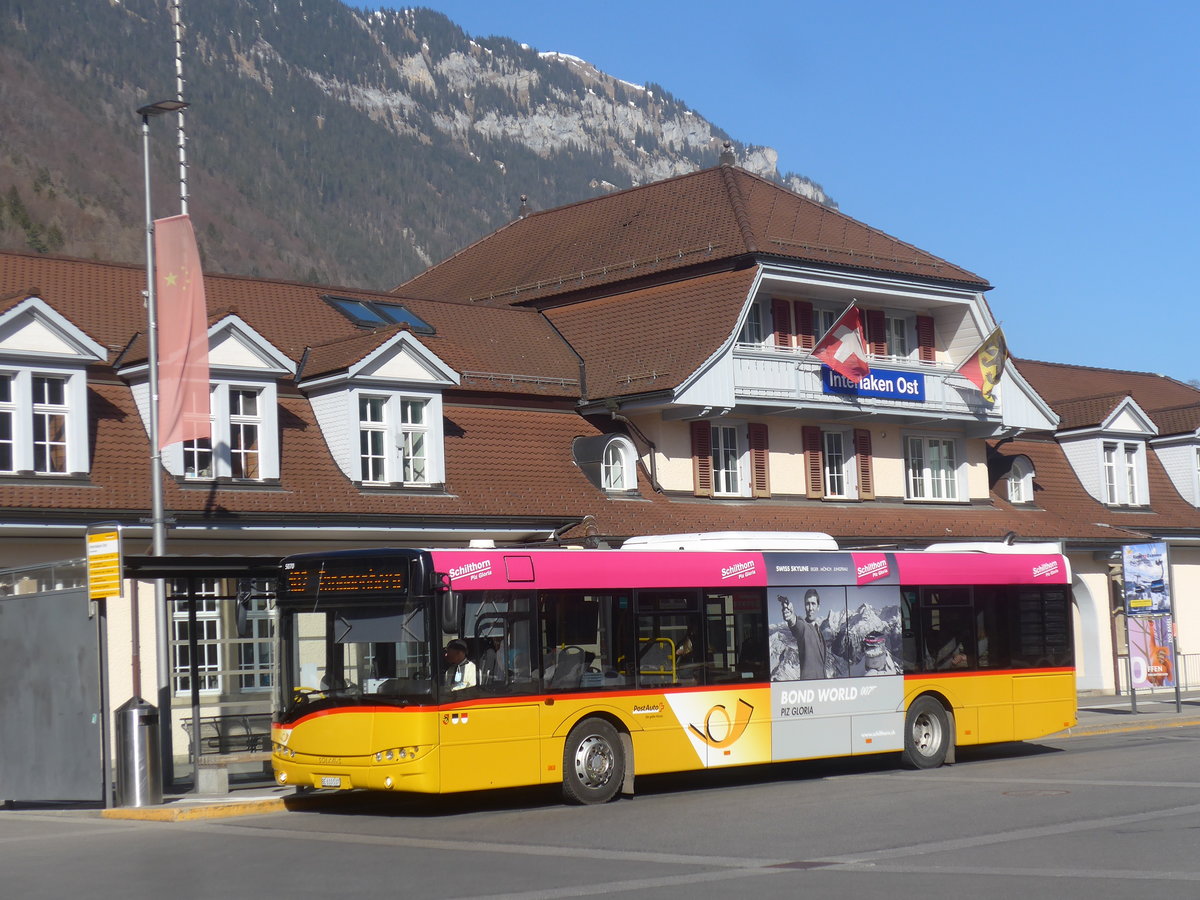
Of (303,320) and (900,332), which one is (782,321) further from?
(303,320)

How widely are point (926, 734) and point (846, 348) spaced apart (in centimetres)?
1296

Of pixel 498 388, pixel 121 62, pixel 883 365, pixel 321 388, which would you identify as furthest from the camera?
pixel 121 62

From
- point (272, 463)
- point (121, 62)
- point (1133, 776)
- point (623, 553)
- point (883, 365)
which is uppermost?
point (121, 62)

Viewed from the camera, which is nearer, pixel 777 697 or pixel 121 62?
pixel 777 697

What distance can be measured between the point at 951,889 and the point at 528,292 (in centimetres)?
2750

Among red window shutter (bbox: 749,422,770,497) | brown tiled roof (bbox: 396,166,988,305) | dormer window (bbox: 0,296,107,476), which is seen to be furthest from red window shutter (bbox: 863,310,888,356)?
dormer window (bbox: 0,296,107,476)

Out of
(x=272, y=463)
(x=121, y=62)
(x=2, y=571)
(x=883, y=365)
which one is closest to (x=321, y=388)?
(x=272, y=463)

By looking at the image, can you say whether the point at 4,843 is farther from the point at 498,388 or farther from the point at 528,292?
the point at 528,292

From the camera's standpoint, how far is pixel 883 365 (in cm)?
3562

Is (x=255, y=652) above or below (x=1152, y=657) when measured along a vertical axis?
above

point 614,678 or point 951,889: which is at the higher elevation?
point 614,678

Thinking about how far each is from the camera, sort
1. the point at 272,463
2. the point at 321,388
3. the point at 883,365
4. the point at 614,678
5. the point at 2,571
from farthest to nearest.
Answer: the point at 883,365 < the point at 321,388 < the point at 272,463 < the point at 2,571 < the point at 614,678

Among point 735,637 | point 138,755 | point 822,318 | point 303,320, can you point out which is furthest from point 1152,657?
point 138,755

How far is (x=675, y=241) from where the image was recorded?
35.7m
